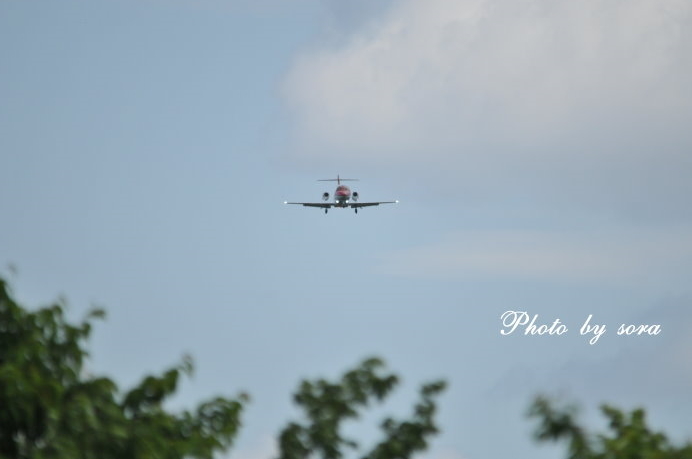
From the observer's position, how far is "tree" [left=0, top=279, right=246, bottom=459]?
2548 cm

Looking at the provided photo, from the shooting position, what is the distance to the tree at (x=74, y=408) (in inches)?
1003

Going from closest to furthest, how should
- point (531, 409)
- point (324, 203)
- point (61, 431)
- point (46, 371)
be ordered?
point (531, 409), point (61, 431), point (46, 371), point (324, 203)

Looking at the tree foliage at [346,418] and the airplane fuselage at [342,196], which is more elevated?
the airplane fuselage at [342,196]

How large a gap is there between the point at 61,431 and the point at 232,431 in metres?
4.00

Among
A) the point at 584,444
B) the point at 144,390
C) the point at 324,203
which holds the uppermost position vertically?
the point at 324,203

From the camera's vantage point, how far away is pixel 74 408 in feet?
83.4

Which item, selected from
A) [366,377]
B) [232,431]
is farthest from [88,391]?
[366,377]

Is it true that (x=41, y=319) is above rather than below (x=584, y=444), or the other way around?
above

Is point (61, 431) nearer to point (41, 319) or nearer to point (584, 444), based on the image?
point (41, 319)

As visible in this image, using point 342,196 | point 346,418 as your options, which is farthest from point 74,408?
point 342,196

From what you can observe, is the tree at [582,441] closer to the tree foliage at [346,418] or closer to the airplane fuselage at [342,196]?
the tree foliage at [346,418]

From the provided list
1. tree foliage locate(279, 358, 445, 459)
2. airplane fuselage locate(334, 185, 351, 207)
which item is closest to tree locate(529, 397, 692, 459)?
tree foliage locate(279, 358, 445, 459)

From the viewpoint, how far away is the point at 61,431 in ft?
83.3

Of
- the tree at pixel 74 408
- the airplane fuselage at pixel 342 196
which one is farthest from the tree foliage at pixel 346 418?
the airplane fuselage at pixel 342 196
